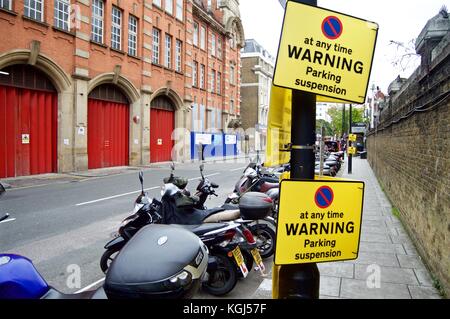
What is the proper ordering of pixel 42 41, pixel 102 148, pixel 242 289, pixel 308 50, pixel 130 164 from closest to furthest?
pixel 308 50, pixel 242 289, pixel 42 41, pixel 102 148, pixel 130 164

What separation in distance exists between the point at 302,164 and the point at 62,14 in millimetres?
19729

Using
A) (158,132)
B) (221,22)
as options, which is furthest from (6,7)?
(221,22)

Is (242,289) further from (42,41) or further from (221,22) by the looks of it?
(221,22)

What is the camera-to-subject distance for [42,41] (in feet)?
57.2

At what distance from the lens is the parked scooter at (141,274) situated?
2.05 meters

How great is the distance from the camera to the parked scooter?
2.05 meters

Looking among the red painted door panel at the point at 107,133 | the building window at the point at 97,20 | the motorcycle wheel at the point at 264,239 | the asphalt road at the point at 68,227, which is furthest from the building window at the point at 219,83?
the motorcycle wheel at the point at 264,239

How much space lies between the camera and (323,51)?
226cm

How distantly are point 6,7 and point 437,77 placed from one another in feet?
54.6

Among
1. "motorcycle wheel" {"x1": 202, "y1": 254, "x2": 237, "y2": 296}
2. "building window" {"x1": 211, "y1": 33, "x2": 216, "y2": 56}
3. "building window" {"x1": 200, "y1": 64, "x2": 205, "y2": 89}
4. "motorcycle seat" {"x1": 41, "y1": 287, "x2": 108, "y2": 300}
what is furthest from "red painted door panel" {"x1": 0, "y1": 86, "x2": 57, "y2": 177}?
"building window" {"x1": 211, "y1": 33, "x2": 216, "y2": 56}

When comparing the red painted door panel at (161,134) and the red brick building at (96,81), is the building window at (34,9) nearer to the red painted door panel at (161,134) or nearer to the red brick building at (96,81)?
the red brick building at (96,81)

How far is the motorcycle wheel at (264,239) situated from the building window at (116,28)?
65.0ft

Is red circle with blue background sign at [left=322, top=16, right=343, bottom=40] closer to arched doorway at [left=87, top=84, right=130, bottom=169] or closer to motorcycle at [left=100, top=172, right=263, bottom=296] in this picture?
motorcycle at [left=100, top=172, right=263, bottom=296]

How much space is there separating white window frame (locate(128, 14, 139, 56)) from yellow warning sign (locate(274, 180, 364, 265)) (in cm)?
2415
